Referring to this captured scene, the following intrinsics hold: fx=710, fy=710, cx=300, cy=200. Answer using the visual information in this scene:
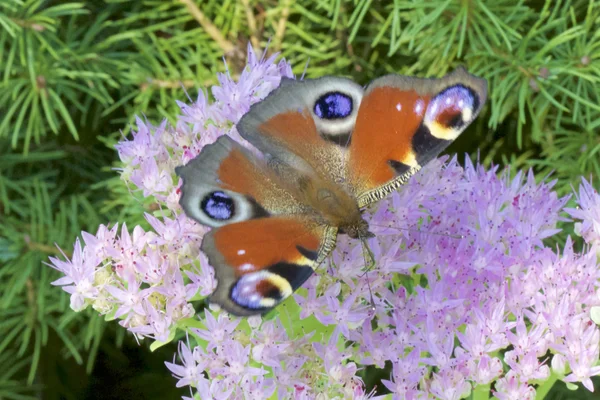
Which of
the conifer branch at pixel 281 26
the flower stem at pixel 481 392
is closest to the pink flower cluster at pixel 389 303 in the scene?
the flower stem at pixel 481 392

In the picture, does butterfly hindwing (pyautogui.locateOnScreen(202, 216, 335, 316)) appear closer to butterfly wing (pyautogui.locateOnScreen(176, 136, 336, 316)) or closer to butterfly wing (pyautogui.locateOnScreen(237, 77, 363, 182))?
butterfly wing (pyautogui.locateOnScreen(176, 136, 336, 316))

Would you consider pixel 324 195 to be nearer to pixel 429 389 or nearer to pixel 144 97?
pixel 429 389

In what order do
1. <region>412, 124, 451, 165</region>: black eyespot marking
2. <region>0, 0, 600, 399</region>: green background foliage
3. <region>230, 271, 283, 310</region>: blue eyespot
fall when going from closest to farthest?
<region>230, 271, 283, 310</region>: blue eyespot
<region>412, 124, 451, 165</region>: black eyespot marking
<region>0, 0, 600, 399</region>: green background foliage

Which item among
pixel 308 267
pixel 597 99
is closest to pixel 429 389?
pixel 308 267

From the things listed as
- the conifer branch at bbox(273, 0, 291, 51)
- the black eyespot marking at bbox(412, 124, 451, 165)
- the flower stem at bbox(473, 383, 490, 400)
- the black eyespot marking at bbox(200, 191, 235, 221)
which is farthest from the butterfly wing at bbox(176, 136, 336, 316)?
the conifer branch at bbox(273, 0, 291, 51)

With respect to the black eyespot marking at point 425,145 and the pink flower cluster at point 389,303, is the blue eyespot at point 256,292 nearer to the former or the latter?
the pink flower cluster at point 389,303
